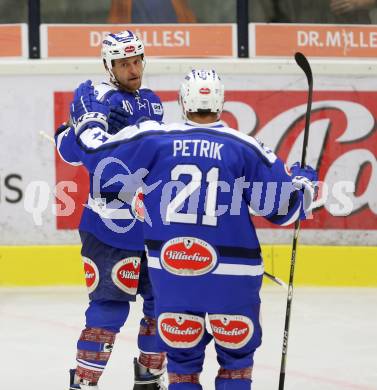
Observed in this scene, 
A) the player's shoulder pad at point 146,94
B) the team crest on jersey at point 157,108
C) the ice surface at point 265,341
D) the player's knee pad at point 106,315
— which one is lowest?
the ice surface at point 265,341

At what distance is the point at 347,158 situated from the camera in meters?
7.82

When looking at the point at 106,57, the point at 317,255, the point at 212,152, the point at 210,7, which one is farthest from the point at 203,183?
the point at 210,7

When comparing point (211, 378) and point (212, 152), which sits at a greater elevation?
point (212, 152)

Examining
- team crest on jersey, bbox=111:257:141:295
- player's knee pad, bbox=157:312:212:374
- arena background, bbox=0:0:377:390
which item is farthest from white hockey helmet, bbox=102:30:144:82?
arena background, bbox=0:0:377:390

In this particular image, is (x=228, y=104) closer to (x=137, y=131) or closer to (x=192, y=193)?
(x=137, y=131)

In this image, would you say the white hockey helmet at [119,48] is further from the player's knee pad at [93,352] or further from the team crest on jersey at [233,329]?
the team crest on jersey at [233,329]

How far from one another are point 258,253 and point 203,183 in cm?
34

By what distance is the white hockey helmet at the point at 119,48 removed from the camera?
4.84 meters

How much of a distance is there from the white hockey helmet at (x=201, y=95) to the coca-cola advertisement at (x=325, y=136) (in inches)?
150

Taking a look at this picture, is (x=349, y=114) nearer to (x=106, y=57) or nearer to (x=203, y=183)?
(x=106, y=57)

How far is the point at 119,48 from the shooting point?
15.8ft

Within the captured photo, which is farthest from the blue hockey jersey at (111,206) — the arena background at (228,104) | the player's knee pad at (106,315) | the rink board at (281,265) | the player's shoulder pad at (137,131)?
the rink board at (281,265)

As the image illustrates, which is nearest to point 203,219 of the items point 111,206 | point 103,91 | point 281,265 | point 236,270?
point 236,270

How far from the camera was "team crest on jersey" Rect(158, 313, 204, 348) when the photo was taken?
3.93m
